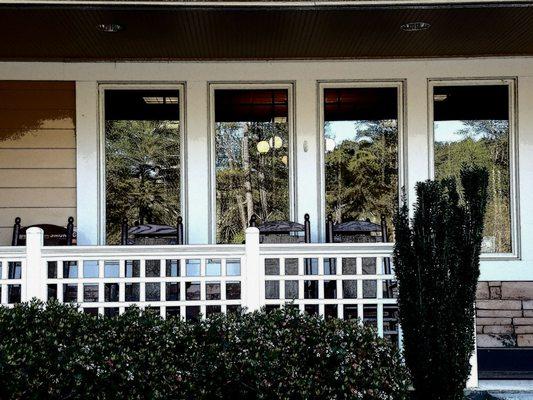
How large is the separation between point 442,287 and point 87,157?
3.85 meters

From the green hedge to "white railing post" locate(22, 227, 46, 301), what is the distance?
21.1 inches

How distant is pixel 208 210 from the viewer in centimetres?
640

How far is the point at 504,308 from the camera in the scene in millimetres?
6328

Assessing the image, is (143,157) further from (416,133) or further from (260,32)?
(416,133)

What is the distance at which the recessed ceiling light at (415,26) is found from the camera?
5.13m

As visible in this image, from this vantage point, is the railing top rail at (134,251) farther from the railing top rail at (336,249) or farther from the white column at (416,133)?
the white column at (416,133)

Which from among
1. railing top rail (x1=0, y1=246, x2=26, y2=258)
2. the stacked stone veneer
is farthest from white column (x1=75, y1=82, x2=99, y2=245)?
the stacked stone veneer

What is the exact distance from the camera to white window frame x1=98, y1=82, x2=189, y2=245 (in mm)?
6371

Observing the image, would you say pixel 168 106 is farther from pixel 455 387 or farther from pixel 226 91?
pixel 455 387

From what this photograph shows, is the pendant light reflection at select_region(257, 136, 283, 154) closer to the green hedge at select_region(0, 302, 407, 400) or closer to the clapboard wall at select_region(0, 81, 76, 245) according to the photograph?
the clapboard wall at select_region(0, 81, 76, 245)

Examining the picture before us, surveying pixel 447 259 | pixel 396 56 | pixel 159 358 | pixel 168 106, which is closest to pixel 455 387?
pixel 447 259

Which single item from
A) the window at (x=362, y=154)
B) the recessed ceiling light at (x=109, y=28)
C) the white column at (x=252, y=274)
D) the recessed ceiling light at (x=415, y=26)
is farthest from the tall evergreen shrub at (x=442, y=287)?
the recessed ceiling light at (x=109, y=28)

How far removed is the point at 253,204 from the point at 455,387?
3204 millimetres

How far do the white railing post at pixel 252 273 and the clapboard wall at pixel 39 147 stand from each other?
265 centimetres
